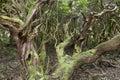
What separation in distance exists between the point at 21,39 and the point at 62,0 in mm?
2781

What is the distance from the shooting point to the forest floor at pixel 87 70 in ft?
23.3

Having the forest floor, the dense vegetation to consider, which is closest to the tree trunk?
the dense vegetation

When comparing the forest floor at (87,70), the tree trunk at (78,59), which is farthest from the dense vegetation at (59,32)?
the forest floor at (87,70)

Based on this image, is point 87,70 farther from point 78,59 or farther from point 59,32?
point 59,32

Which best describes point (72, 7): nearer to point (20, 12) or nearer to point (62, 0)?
point (62, 0)

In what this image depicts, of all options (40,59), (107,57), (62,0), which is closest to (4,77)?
(40,59)

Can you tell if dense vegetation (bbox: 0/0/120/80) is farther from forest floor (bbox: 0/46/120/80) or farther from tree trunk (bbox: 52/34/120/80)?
forest floor (bbox: 0/46/120/80)

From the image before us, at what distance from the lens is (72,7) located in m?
9.05

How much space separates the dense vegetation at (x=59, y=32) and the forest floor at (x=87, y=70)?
62cm

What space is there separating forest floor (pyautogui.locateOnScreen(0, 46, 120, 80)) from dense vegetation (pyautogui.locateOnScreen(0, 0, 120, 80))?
62 cm

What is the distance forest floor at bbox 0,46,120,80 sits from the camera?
23.3 feet

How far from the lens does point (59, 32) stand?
32.0 ft

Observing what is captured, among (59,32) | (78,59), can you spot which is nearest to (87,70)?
(78,59)

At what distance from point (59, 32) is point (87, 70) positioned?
272cm
